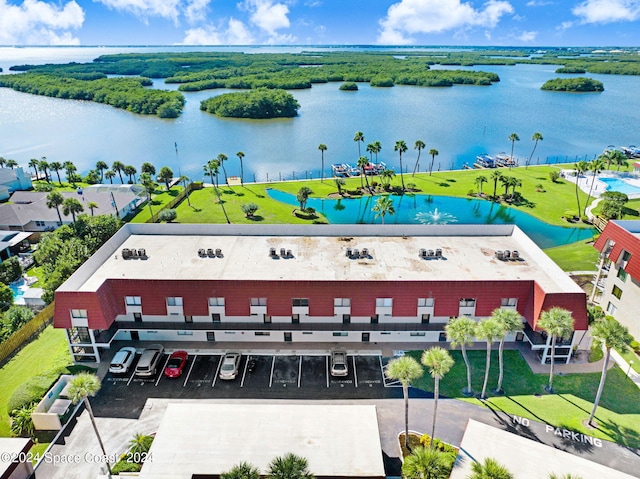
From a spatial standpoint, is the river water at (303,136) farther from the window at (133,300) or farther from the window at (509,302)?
the window at (509,302)

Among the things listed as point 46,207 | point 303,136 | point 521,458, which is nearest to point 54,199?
point 46,207

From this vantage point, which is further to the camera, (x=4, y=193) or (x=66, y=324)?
(x=4, y=193)

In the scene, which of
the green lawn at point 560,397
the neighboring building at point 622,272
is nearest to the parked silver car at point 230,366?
the green lawn at point 560,397

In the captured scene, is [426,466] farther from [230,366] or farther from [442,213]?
[442,213]

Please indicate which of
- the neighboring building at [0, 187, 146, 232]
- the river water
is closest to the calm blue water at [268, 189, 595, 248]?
the river water

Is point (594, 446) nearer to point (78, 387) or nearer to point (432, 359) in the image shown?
point (432, 359)

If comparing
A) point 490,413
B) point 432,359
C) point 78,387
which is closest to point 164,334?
point 78,387
